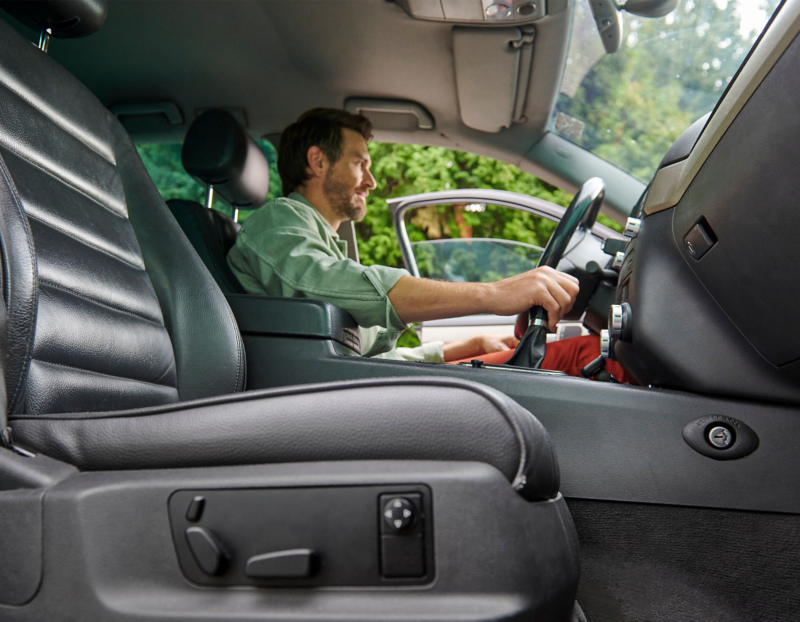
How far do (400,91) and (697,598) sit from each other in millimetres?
1528

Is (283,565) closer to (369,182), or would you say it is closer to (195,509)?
(195,509)

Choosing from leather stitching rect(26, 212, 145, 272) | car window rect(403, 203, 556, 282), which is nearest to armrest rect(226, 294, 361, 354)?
leather stitching rect(26, 212, 145, 272)

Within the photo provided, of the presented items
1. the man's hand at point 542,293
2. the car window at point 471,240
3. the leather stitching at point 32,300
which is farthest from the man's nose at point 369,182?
the leather stitching at point 32,300

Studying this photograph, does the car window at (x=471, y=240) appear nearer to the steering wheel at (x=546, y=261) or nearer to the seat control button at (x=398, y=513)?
the steering wheel at (x=546, y=261)

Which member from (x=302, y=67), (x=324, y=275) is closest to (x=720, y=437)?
(x=324, y=275)

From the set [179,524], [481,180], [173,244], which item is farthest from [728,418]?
[481,180]

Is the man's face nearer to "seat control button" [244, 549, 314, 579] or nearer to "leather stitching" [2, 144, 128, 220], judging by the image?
"leather stitching" [2, 144, 128, 220]

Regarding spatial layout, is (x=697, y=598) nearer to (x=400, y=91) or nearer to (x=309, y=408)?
(x=309, y=408)

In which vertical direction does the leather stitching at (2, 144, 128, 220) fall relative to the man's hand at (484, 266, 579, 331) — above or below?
above

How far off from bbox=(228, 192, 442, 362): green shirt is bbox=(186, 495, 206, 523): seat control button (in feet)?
2.59

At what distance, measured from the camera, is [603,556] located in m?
0.90

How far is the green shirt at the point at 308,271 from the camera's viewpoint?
132 centimetres

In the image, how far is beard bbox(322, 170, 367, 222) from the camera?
6.16 ft

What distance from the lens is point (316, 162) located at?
6.11ft
